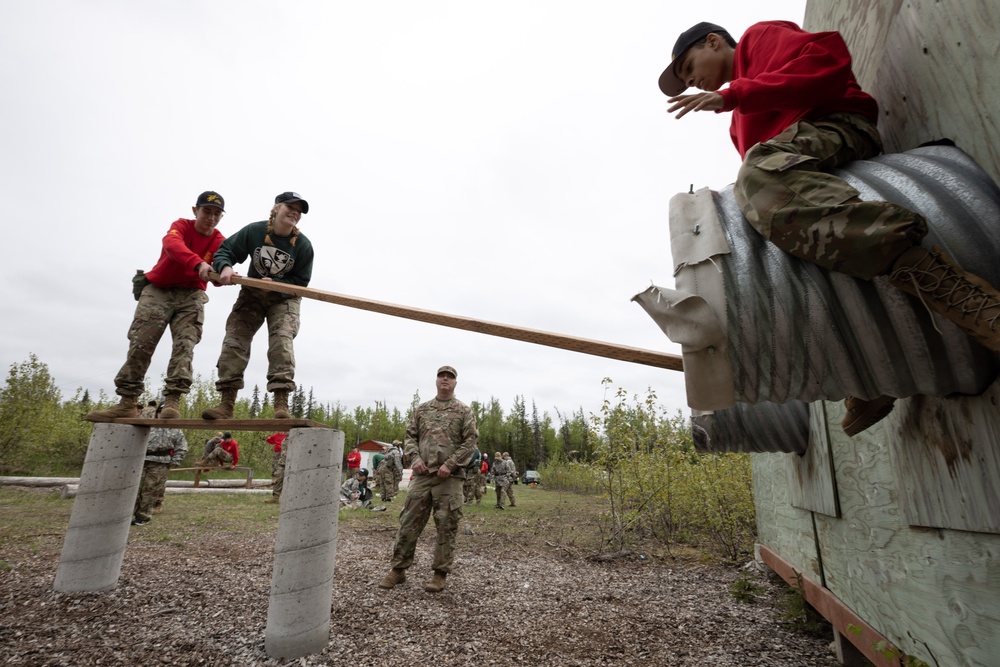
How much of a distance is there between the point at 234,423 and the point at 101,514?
1.96 meters

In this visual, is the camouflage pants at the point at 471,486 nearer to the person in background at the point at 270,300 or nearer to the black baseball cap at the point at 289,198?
the person in background at the point at 270,300

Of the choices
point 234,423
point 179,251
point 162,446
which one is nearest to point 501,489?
point 162,446

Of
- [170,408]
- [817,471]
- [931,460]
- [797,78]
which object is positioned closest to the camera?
[797,78]

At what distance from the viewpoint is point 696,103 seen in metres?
1.80

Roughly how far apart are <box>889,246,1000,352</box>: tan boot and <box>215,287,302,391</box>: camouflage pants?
4375mm

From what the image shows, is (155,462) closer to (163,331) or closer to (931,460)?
(163,331)

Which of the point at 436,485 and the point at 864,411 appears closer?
the point at 864,411

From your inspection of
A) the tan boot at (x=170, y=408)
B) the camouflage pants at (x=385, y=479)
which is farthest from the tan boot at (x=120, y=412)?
the camouflage pants at (x=385, y=479)

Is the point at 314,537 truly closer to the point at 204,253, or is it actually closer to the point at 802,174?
the point at 204,253

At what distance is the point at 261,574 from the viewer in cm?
603

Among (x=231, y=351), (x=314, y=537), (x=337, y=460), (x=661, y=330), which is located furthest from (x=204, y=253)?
(x=661, y=330)

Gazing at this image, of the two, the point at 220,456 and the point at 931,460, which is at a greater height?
the point at 931,460

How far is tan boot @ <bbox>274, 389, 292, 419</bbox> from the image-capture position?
A: 4.34 meters

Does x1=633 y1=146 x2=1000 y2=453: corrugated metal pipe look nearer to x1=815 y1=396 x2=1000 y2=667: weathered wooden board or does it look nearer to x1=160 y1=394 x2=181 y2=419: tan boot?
x1=815 y1=396 x2=1000 y2=667: weathered wooden board
